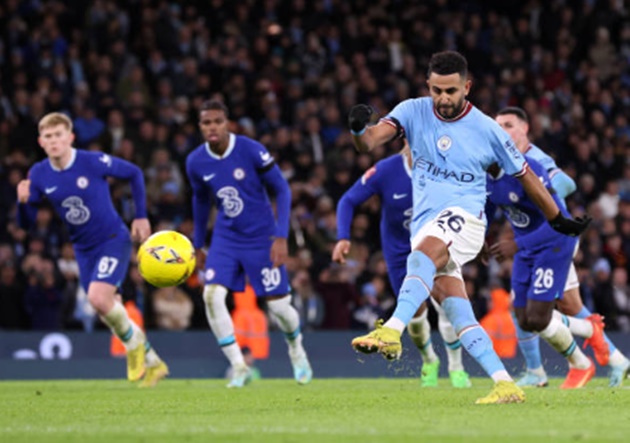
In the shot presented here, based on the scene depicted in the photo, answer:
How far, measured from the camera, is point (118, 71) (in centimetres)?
2114

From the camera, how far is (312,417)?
826 centimetres

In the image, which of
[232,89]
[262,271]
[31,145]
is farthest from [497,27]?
[262,271]

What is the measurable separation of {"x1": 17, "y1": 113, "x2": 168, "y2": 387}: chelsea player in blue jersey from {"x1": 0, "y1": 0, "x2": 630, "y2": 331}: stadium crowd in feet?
13.8

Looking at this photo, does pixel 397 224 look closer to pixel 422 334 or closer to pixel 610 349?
pixel 422 334

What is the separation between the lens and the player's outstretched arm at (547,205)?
29.8 feet

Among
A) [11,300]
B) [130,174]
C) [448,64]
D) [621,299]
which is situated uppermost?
[448,64]

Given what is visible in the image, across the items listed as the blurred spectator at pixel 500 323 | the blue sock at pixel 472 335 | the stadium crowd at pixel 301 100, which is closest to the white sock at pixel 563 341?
the blue sock at pixel 472 335

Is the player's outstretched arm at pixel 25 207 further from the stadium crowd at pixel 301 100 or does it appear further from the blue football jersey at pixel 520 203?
the blue football jersey at pixel 520 203

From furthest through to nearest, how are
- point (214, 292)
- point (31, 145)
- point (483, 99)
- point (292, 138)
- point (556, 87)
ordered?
point (556, 87)
point (483, 99)
point (292, 138)
point (31, 145)
point (214, 292)

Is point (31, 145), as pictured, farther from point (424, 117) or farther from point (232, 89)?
point (424, 117)

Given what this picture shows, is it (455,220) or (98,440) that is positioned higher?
(455,220)

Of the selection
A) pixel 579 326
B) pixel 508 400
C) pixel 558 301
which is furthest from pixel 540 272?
pixel 508 400

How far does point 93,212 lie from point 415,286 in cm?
540

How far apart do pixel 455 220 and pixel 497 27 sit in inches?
692
